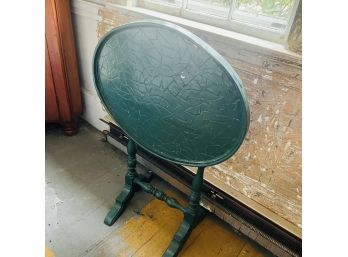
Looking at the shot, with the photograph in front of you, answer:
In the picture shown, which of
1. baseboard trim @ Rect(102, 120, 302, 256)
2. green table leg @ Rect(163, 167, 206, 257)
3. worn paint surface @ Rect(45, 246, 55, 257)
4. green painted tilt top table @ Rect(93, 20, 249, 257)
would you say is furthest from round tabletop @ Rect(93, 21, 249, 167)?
worn paint surface @ Rect(45, 246, 55, 257)

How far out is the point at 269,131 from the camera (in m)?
1.25

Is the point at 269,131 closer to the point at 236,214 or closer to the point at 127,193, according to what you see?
the point at 236,214

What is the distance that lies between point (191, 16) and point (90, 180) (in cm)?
123

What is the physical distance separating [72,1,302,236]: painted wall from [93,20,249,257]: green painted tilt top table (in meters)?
0.32

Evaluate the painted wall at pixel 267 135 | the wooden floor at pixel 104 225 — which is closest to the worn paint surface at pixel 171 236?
the wooden floor at pixel 104 225

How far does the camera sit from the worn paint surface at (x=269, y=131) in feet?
3.64

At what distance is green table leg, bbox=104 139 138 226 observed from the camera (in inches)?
59.8

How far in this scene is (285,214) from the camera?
4.43 ft

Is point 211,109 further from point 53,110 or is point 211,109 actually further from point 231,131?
point 53,110

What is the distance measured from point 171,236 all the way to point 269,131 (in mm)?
804

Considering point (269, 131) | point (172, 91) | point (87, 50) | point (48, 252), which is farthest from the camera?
point (87, 50)

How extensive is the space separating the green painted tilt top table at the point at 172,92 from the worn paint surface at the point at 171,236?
46 centimetres

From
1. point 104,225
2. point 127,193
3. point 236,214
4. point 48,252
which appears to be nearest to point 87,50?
point 127,193
